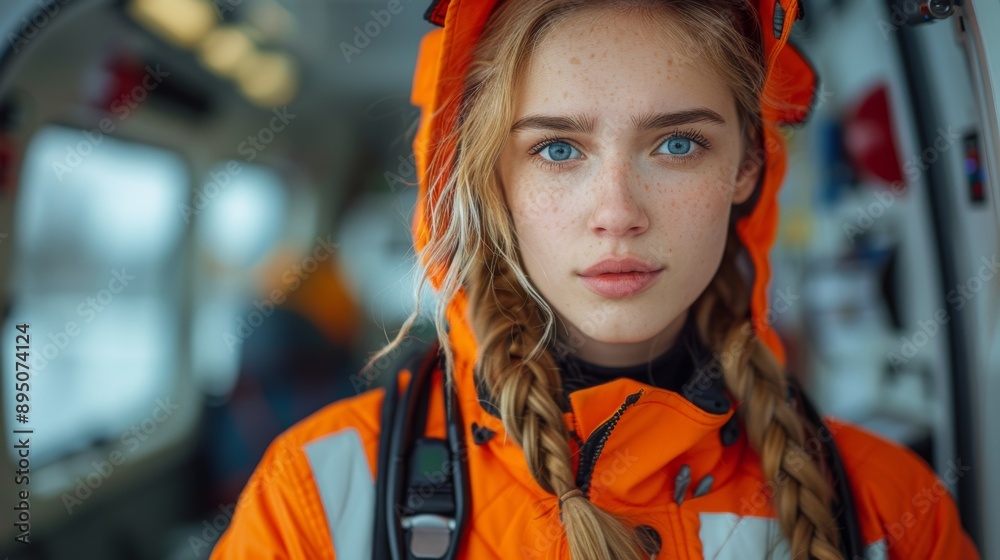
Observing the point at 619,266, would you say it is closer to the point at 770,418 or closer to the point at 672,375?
the point at 672,375

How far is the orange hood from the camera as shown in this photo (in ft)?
4.37

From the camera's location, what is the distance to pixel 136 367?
13.3ft

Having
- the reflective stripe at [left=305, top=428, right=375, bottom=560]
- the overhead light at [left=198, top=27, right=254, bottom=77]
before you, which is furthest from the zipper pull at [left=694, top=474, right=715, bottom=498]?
the overhead light at [left=198, top=27, right=254, bottom=77]

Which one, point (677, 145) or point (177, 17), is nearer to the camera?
point (677, 145)

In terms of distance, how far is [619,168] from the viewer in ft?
3.96

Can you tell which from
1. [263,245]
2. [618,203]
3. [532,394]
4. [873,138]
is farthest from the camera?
[263,245]

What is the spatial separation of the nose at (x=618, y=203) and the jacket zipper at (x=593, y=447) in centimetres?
29

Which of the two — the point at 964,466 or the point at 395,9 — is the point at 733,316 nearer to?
the point at 964,466

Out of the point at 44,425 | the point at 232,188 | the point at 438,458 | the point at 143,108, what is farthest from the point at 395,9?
the point at 438,458

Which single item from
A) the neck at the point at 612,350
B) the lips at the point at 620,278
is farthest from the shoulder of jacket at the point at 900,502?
the lips at the point at 620,278

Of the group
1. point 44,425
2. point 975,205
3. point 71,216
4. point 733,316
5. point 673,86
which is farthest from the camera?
point 71,216

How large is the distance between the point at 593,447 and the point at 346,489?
0.47 m

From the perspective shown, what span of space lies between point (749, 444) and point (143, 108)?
350 centimetres

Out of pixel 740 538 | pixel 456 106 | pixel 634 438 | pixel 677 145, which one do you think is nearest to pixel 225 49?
pixel 456 106
